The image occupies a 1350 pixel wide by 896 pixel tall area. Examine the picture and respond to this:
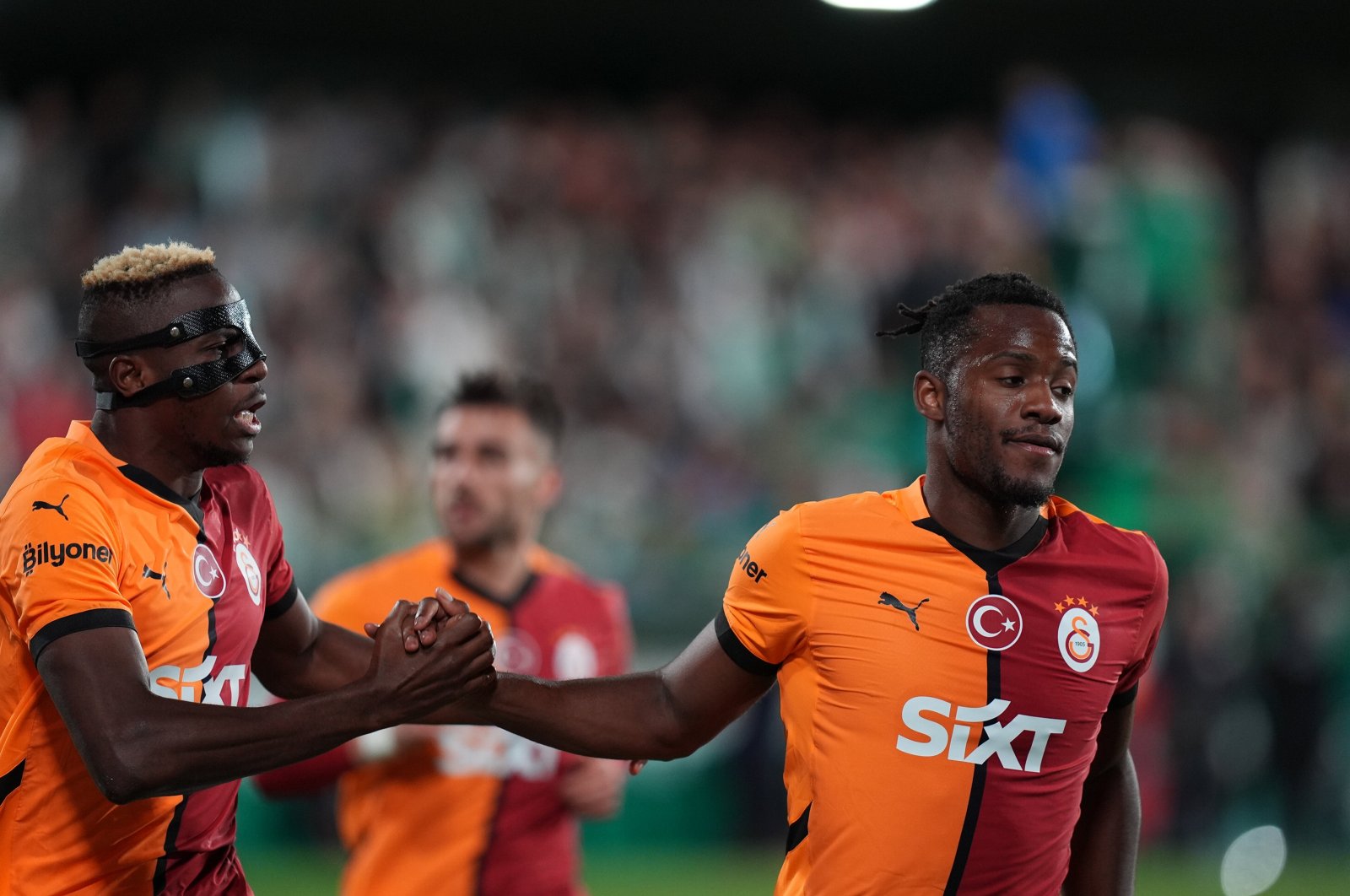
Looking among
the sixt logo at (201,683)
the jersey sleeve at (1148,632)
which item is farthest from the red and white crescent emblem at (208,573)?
the jersey sleeve at (1148,632)

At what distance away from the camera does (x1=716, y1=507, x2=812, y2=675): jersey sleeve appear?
3.64 metres

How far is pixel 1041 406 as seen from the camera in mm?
3541

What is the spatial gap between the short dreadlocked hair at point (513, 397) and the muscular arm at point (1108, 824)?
8.73 ft

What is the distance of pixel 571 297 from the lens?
1283 cm

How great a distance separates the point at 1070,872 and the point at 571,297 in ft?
30.8

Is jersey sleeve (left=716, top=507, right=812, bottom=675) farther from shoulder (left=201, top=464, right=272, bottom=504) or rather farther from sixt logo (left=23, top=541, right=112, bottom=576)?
sixt logo (left=23, top=541, right=112, bottom=576)

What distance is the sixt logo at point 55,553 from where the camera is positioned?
10.8ft

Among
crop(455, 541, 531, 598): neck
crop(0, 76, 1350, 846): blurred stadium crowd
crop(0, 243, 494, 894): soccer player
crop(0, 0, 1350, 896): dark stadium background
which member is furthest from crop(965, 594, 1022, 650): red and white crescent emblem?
crop(0, 76, 1350, 846): blurred stadium crowd

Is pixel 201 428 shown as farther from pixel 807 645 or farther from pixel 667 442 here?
pixel 667 442

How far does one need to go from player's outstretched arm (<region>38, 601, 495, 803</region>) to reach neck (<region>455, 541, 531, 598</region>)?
206cm

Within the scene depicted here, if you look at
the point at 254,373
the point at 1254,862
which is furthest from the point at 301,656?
the point at 1254,862

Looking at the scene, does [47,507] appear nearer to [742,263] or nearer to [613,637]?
[613,637]

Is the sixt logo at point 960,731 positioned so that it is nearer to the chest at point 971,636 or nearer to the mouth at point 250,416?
the chest at point 971,636

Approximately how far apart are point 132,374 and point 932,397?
1943 mm
